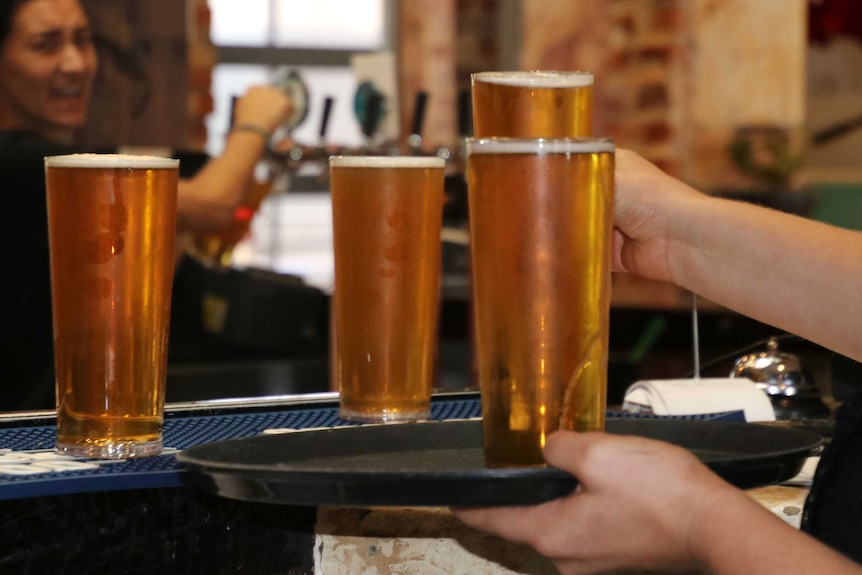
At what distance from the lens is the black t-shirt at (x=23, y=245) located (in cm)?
199

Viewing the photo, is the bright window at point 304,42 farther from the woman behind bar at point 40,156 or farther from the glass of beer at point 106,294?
the glass of beer at point 106,294

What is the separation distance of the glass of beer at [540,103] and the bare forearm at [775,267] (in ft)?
0.58

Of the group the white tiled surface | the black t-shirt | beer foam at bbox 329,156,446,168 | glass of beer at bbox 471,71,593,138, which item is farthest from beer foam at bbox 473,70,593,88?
the white tiled surface

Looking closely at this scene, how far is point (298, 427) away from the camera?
0.84 meters

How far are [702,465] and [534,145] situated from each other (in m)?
0.19

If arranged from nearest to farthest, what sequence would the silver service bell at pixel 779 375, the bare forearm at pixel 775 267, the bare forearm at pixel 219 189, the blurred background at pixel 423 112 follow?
the bare forearm at pixel 775 267 → the silver service bell at pixel 779 375 → the bare forearm at pixel 219 189 → the blurred background at pixel 423 112

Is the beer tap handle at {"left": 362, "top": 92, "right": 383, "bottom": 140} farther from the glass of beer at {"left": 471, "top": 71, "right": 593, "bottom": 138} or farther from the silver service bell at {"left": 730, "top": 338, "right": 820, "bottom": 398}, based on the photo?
the glass of beer at {"left": 471, "top": 71, "right": 593, "bottom": 138}

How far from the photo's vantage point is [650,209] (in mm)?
917

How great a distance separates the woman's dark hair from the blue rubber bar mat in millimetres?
1699

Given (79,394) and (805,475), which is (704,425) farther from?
(79,394)

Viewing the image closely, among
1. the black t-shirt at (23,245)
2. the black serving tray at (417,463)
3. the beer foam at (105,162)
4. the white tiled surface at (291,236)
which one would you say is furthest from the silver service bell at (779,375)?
the white tiled surface at (291,236)

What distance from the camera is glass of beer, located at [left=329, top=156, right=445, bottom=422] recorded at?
2.82 feet

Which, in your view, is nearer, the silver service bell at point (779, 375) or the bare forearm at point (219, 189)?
the silver service bell at point (779, 375)

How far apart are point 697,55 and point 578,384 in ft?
9.35
